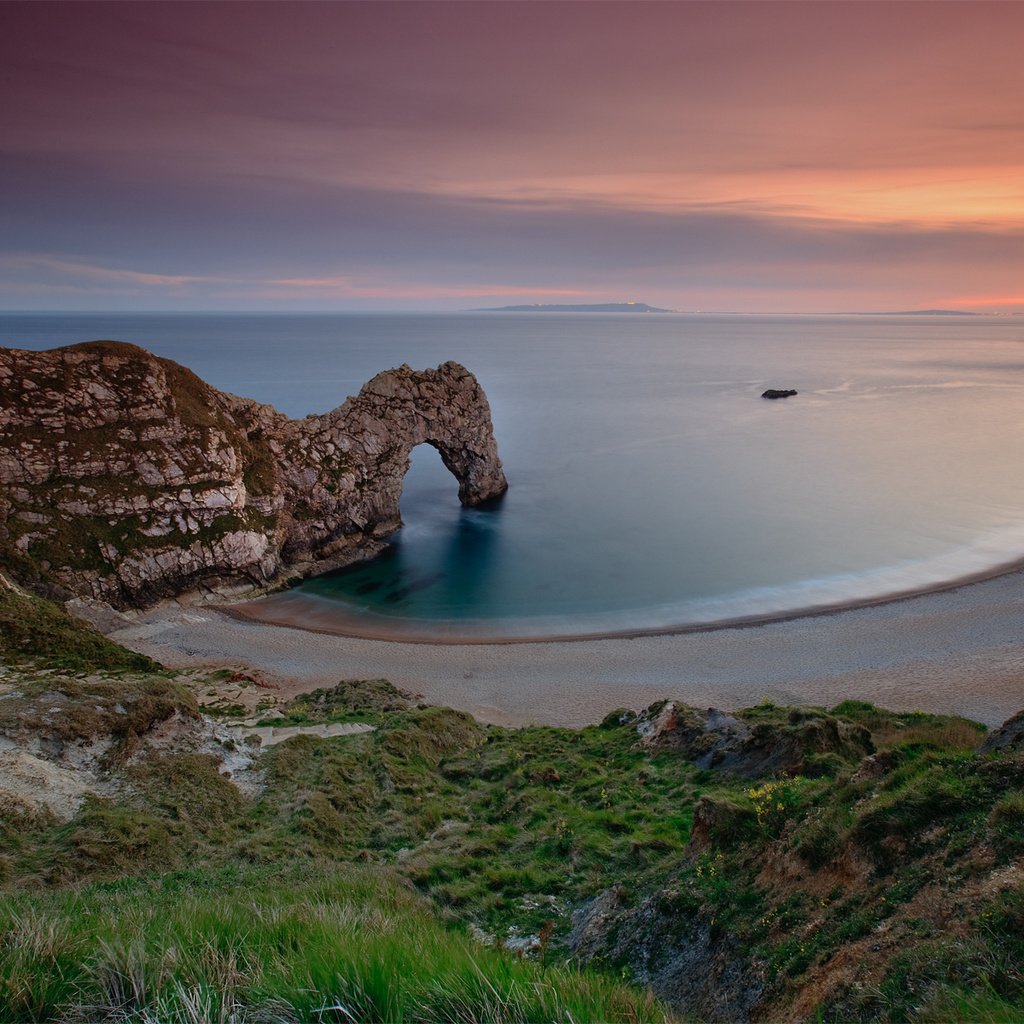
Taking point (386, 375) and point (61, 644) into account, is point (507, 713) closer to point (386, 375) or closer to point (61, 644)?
point (61, 644)

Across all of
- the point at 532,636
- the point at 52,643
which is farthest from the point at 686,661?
the point at 52,643

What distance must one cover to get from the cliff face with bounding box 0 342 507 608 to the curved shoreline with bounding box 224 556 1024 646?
11.4 ft

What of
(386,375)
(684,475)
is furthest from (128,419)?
(684,475)

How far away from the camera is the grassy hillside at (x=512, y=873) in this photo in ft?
12.6

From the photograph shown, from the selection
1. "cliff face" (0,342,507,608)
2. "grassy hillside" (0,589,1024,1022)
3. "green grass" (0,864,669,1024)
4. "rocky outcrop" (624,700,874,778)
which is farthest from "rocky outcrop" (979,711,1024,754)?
"cliff face" (0,342,507,608)

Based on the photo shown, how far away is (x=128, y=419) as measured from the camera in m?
39.6

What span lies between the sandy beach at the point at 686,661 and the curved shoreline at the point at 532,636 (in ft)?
1.79

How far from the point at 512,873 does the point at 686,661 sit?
21150 millimetres

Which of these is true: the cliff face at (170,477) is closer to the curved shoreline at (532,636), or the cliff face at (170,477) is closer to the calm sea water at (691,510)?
the curved shoreline at (532,636)

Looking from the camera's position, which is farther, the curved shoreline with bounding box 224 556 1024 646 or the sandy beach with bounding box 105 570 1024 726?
the curved shoreline with bounding box 224 556 1024 646

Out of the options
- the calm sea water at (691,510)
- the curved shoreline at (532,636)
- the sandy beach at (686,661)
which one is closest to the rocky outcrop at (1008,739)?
the sandy beach at (686,661)

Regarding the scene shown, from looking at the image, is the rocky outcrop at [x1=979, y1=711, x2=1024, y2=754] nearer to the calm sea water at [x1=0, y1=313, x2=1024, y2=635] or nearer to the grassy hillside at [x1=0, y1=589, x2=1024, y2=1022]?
the grassy hillside at [x1=0, y1=589, x2=1024, y2=1022]

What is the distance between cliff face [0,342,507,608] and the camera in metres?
34.9

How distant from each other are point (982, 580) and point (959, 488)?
2452 cm
